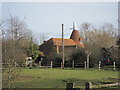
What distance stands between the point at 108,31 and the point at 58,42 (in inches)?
534

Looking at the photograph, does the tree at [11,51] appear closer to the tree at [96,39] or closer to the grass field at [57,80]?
the grass field at [57,80]

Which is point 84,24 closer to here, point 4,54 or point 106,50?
point 106,50

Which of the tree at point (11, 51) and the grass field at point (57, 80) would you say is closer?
the tree at point (11, 51)

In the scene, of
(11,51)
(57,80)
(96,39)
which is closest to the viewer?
(11,51)

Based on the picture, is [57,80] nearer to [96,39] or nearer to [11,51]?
[11,51]

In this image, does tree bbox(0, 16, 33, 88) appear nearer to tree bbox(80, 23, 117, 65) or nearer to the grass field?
the grass field

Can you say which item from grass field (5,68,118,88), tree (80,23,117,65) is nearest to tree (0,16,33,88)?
grass field (5,68,118,88)

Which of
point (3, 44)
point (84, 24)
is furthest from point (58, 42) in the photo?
point (3, 44)

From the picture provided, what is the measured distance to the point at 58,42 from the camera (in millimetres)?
51562

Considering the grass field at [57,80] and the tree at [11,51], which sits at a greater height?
the tree at [11,51]

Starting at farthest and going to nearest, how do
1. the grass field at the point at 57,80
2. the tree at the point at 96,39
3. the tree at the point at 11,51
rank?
the tree at the point at 96,39, the grass field at the point at 57,80, the tree at the point at 11,51

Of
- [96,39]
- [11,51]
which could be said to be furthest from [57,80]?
[96,39]

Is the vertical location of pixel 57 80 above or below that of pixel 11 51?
below

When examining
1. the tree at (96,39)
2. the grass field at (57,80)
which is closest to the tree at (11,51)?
the grass field at (57,80)
